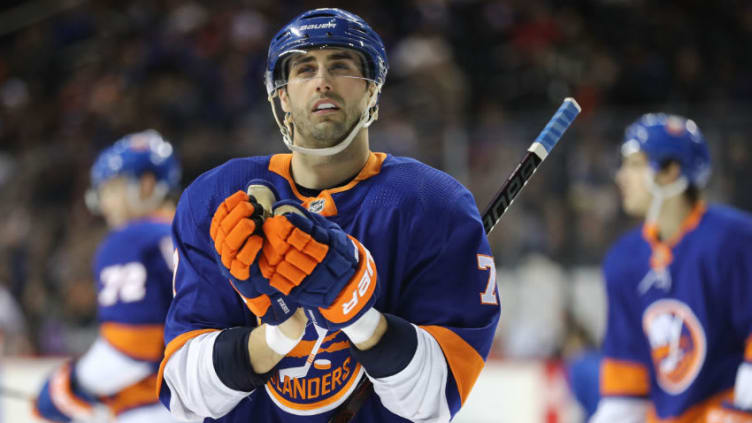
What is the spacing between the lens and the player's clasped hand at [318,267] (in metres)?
1.50

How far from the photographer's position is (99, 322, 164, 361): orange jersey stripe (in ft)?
10.9

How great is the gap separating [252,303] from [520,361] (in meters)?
3.57

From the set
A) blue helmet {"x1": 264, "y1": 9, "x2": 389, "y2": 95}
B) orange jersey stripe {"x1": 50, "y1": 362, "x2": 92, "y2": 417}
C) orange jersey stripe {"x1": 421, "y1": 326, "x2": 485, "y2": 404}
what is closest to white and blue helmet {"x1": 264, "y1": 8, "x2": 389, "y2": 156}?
blue helmet {"x1": 264, "y1": 9, "x2": 389, "y2": 95}

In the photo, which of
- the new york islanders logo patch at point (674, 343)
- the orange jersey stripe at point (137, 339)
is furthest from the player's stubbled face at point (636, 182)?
the orange jersey stripe at point (137, 339)

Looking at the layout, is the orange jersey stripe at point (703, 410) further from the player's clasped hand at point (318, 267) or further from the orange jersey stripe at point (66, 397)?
the orange jersey stripe at point (66, 397)

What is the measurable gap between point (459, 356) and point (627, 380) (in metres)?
1.59

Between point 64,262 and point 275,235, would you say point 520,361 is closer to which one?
point 64,262

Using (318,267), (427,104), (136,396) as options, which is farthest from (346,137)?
(427,104)

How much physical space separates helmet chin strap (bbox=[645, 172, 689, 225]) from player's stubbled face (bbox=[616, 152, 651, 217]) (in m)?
0.02

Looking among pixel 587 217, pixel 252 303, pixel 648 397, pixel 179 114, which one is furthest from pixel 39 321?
pixel 252 303

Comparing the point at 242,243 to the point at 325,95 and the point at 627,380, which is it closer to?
the point at 325,95

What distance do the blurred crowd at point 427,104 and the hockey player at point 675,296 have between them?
6.04ft

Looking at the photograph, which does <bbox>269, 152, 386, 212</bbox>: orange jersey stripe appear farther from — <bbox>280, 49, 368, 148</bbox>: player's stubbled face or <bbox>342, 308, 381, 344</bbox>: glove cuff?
<bbox>342, 308, 381, 344</bbox>: glove cuff

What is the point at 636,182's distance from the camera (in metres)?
3.35
